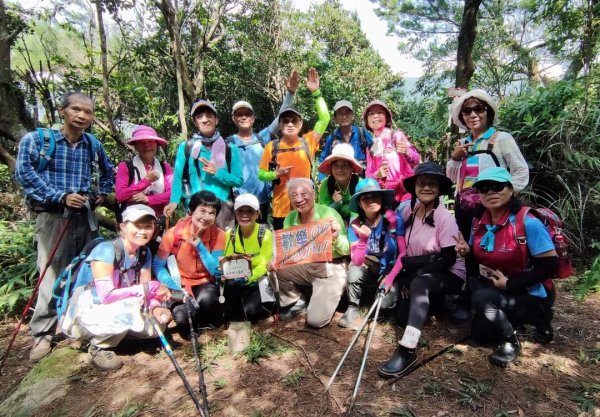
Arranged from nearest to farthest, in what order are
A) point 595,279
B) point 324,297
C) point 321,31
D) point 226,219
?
point 595,279, point 324,297, point 226,219, point 321,31

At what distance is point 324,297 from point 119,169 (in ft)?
10.3

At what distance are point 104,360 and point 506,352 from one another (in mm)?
4051

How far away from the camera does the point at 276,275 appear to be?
4.70 meters

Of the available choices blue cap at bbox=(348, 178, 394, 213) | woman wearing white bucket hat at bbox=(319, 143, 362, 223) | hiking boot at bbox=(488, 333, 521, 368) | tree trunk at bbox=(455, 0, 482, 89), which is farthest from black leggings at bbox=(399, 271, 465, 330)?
tree trunk at bbox=(455, 0, 482, 89)

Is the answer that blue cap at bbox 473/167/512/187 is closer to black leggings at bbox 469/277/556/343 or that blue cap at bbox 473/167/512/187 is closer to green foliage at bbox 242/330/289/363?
black leggings at bbox 469/277/556/343

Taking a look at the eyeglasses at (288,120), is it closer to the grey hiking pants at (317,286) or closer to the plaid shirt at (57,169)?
the grey hiking pants at (317,286)

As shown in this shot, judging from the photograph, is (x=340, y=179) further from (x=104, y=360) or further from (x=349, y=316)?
(x=104, y=360)

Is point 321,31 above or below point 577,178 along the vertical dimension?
above

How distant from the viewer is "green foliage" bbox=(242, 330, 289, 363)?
12.5 ft

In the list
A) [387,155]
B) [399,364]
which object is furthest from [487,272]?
[387,155]

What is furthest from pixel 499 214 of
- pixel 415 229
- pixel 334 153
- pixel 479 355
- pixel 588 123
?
pixel 588 123

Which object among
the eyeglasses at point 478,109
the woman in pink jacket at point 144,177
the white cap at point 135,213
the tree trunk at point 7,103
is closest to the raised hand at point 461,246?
the eyeglasses at point 478,109

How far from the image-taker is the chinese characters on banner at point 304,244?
14.1ft

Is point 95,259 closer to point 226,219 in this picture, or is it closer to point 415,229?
point 226,219
